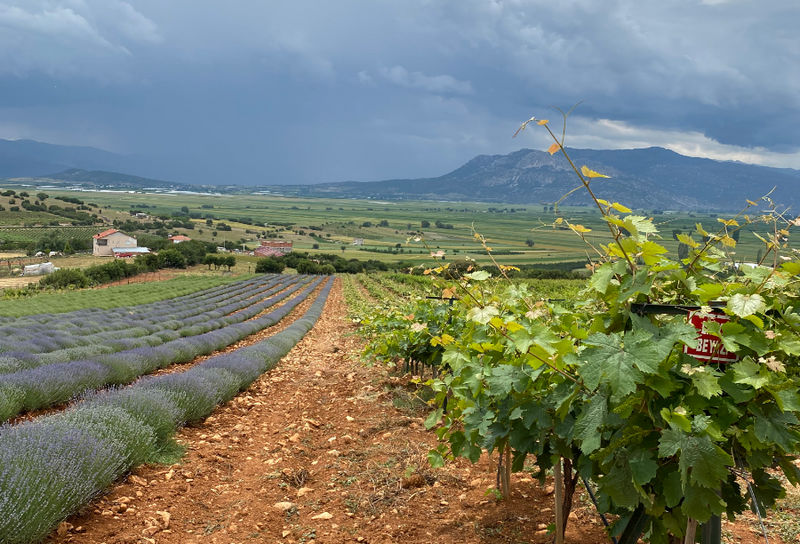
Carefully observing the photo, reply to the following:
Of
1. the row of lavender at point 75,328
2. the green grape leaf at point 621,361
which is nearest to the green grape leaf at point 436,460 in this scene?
the green grape leaf at point 621,361

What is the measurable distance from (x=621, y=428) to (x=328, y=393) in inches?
273

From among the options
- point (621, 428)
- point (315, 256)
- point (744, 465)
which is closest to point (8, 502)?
point (621, 428)

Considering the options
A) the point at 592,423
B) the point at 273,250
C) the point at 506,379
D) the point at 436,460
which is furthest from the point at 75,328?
the point at 273,250

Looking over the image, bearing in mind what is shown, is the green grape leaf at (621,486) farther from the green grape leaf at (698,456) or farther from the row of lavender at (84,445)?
the row of lavender at (84,445)

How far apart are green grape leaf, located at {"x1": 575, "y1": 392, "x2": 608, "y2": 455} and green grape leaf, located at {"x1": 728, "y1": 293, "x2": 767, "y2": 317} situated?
0.55 m

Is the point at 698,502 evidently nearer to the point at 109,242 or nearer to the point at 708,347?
the point at 708,347

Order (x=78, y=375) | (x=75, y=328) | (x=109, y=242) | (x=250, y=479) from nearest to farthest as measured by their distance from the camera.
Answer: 1. (x=250, y=479)
2. (x=78, y=375)
3. (x=75, y=328)
4. (x=109, y=242)

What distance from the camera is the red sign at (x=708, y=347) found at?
181cm

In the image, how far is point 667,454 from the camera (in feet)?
5.33

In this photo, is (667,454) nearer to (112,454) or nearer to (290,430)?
(112,454)

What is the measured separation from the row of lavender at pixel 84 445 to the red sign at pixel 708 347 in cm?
349

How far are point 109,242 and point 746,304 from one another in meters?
104

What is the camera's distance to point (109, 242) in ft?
296

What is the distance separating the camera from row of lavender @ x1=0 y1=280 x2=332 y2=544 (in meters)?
2.95
